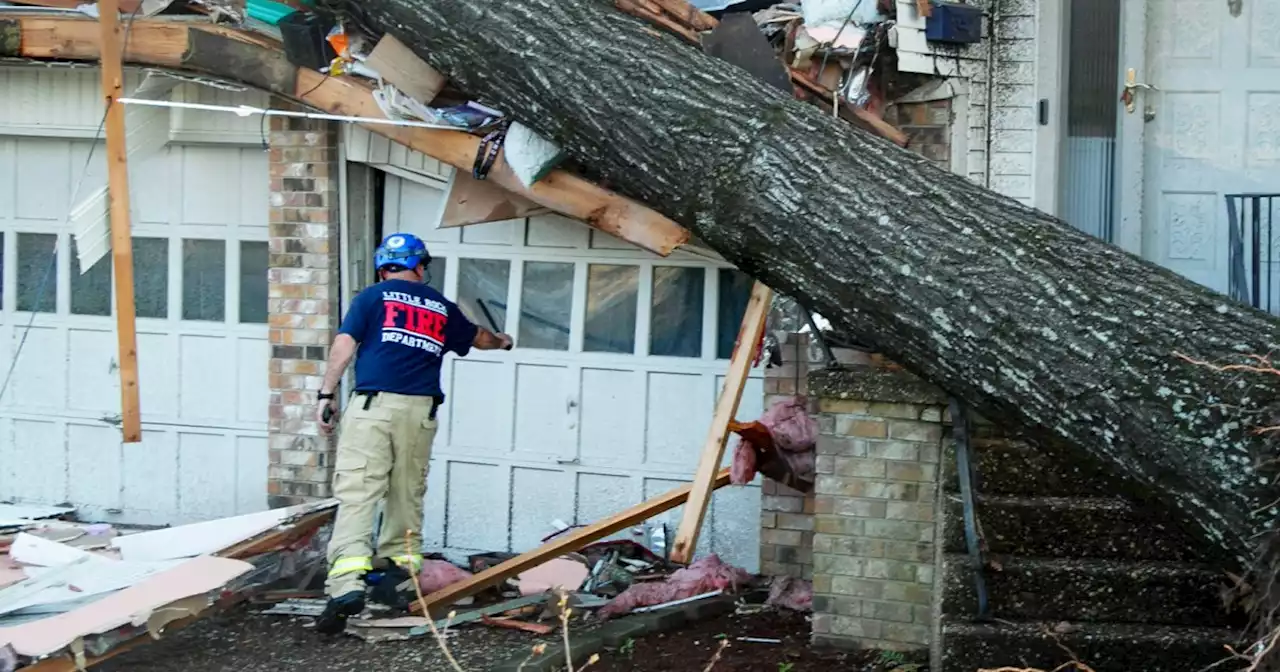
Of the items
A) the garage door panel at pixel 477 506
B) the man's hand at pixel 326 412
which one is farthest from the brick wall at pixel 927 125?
the man's hand at pixel 326 412

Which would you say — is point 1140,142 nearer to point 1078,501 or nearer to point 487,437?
point 1078,501

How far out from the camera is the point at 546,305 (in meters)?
8.08

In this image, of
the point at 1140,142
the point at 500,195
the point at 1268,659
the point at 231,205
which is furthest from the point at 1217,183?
the point at 231,205

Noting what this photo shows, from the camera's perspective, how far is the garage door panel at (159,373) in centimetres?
869

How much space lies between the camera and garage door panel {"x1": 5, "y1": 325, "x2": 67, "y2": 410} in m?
8.88

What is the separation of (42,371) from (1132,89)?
6.26m

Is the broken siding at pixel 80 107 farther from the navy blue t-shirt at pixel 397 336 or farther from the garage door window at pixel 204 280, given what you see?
the navy blue t-shirt at pixel 397 336

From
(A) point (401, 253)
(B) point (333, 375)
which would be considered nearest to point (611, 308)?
(A) point (401, 253)

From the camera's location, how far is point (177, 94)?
8.27 m

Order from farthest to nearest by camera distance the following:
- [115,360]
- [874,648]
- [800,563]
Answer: [115,360] → [800,563] → [874,648]

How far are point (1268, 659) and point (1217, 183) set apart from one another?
15.2 feet

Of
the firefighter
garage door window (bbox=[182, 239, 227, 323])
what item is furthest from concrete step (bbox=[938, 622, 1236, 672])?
garage door window (bbox=[182, 239, 227, 323])

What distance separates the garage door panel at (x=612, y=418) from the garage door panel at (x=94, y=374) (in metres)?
2.84

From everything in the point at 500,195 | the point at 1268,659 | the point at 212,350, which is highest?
the point at 500,195
